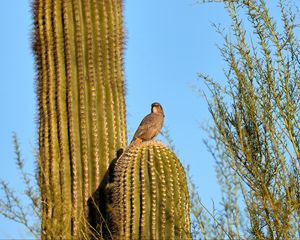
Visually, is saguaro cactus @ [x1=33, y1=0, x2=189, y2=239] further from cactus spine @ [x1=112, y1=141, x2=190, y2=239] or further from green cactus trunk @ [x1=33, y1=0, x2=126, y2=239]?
cactus spine @ [x1=112, y1=141, x2=190, y2=239]

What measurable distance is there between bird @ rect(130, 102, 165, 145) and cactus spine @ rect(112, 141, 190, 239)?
0.84 metres

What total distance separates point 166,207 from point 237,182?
1.96 metres

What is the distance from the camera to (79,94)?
8031 millimetres

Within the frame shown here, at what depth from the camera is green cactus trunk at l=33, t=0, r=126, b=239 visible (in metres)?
7.89


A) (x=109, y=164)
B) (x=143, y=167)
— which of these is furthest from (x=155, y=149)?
(x=109, y=164)

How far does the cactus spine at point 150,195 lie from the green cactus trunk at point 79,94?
0.77 metres

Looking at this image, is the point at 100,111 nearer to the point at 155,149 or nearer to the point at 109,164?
the point at 109,164

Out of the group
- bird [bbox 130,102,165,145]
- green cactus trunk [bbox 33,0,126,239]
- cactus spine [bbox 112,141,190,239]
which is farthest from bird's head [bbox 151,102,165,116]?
cactus spine [bbox 112,141,190,239]

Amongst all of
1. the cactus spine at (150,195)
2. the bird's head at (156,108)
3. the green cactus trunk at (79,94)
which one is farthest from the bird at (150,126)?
the cactus spine at (150,195)

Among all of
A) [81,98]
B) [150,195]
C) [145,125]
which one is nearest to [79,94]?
[81,98]

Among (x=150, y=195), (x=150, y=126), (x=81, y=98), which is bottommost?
(x=150, y=195)

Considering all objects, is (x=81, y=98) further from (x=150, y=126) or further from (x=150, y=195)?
(x=150, y=195)

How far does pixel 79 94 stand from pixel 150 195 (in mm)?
1536

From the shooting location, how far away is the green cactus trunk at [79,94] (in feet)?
25.9
